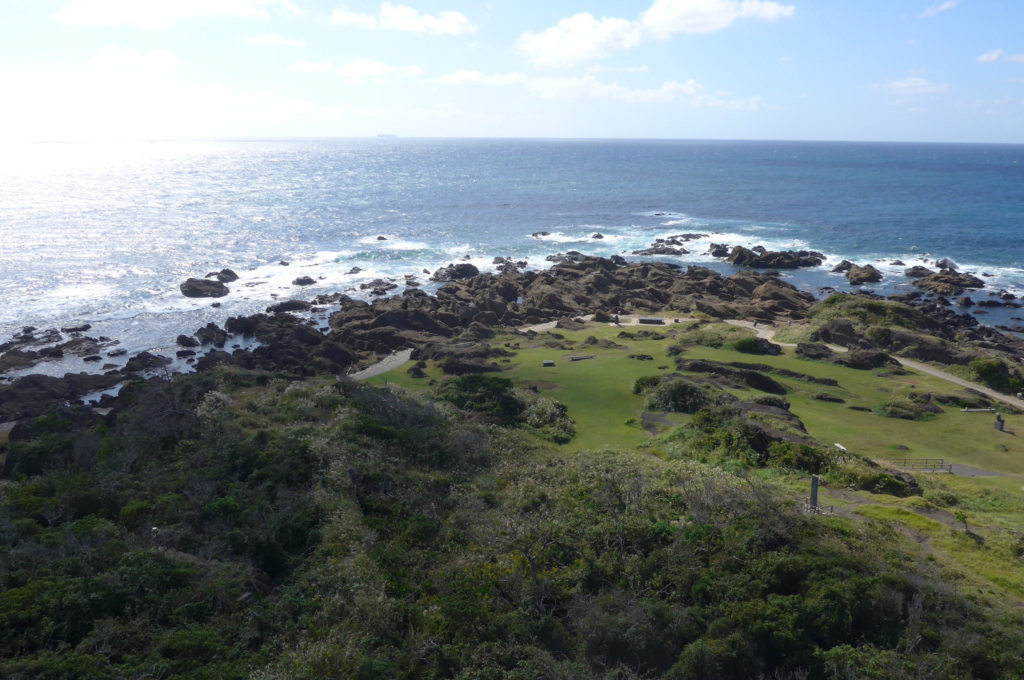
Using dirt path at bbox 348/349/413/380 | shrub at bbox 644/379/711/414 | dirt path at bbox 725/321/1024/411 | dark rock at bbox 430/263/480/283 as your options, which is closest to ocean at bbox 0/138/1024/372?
dark rock at bbox 430/263/480/283

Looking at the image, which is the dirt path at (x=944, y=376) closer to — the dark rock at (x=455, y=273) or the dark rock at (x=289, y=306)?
the dark rock at (x=455, y=273)

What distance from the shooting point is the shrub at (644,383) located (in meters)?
32.2

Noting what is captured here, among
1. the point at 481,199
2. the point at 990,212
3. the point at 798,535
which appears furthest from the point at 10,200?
the point at 990,212

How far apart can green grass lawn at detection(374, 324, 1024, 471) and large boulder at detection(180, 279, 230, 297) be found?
104ft

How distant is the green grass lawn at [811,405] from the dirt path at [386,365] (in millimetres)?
1618

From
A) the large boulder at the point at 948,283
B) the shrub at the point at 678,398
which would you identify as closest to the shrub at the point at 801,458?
→ the shrub at the point at 678,398

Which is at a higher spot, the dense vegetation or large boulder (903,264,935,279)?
the dense vegetation

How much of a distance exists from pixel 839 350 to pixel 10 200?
5417 inches

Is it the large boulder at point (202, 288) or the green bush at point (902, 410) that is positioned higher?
the green bush at point (902, 410)

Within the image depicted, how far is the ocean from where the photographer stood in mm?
64125

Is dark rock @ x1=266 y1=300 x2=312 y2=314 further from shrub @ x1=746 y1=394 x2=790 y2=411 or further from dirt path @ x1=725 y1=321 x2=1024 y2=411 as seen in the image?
shrub @ x1=746 y1=394 x2=790 y2=411

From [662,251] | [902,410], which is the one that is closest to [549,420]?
[902,410]

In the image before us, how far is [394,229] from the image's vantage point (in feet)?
327

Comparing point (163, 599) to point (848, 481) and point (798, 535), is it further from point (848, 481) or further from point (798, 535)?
point (848, 481)
